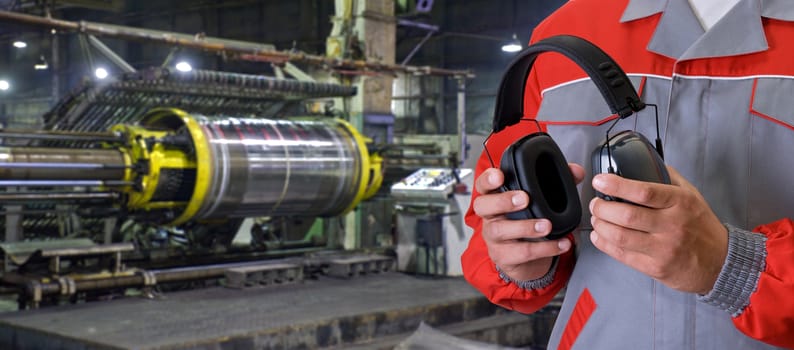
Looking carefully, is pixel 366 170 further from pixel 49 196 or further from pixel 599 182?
pixel 599 182

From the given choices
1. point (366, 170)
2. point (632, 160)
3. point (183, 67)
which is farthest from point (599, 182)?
Result: point (183, 67)

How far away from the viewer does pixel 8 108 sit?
21766 millimetres

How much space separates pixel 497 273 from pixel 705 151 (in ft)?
A: 1.15

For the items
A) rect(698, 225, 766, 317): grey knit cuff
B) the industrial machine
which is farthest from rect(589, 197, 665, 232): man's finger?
the industrial machine

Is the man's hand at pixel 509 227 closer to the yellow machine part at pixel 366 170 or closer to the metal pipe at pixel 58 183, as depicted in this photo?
the metal pipe at pixel 58 183

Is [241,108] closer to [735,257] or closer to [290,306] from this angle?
[290,306]

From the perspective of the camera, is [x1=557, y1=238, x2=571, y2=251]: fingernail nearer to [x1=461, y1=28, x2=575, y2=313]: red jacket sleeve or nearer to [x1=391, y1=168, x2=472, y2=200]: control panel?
[x1=461, y1=28, x2=575, y2=313]: red jacket sleeve

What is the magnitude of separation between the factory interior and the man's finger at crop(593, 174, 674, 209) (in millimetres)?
3309

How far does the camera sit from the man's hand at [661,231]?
0.88 m

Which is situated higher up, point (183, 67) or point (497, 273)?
point (183, 67)

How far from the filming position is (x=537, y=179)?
3.50 ft

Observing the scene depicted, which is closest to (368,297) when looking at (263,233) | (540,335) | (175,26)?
(540,335)

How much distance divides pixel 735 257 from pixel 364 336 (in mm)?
3873

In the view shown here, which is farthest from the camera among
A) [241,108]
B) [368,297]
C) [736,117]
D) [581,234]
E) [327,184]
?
[241,108]
